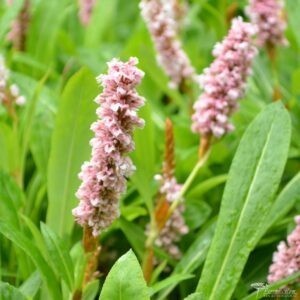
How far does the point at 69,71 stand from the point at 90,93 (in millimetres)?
861

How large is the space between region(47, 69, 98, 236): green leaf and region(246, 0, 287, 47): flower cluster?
556 mm

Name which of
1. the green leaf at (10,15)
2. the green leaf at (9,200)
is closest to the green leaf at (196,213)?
the green leaf at (9,200)

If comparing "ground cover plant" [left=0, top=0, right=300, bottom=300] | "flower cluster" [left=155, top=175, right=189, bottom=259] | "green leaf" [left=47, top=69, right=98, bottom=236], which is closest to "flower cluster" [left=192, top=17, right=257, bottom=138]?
"ground cover plant" [left=0, top=0, right=300, bottom=300]

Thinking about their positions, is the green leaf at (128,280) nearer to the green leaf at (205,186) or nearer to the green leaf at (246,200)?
the green leaf at (246,200)

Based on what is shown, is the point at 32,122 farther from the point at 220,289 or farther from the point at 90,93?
the point at 220,289

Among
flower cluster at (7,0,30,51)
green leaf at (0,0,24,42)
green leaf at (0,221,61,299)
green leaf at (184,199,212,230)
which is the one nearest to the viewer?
green leaf at (0,221,61,299)

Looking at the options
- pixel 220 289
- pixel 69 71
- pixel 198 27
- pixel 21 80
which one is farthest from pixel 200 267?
pixel 198 27

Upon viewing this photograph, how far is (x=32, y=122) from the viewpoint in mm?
1908

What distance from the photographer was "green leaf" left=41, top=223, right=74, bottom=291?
143cm

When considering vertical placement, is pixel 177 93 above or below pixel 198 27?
below

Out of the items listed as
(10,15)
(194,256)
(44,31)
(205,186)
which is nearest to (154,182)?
(205,186)

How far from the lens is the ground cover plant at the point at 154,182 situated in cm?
129

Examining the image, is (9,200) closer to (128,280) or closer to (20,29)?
(128,280)

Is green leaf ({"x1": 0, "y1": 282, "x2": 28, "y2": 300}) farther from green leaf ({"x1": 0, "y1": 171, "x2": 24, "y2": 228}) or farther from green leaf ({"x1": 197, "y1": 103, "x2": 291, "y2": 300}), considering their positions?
green leaf ({"x1": 197, "y1": 103, "x2": 291, "y2": 300})
